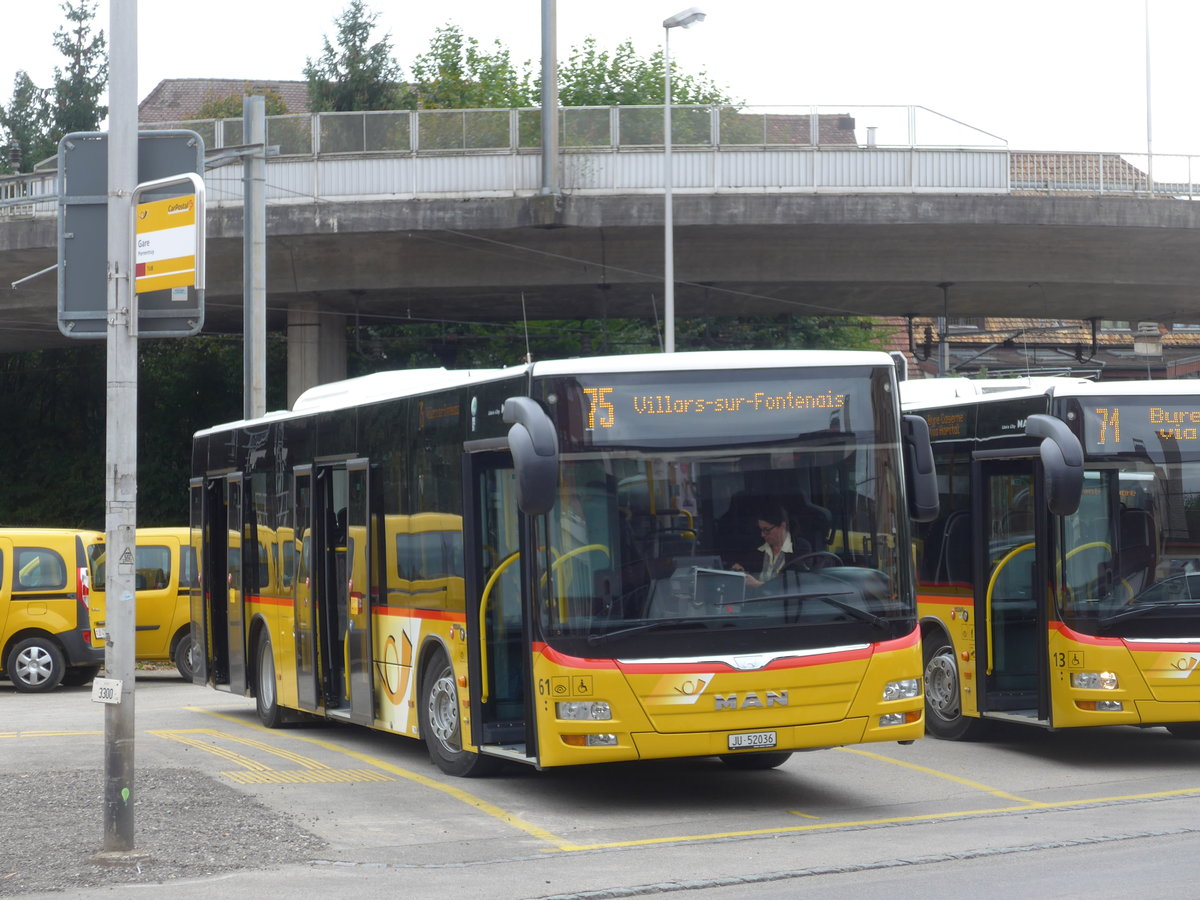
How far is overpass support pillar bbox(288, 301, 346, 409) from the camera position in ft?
116

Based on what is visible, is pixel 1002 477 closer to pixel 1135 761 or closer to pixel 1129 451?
pixel 1129 451

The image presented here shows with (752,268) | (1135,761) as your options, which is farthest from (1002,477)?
(752,268)

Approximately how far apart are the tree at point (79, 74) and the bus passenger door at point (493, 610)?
6671cm

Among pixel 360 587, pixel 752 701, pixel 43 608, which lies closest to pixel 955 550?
pixel 752 701

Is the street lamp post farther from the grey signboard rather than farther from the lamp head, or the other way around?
the grey signboard

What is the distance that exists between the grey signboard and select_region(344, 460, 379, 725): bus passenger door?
172 inches

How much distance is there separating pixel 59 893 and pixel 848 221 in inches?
957

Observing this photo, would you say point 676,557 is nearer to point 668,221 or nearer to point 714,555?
point 714,555

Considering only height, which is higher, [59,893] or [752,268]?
[752,268]

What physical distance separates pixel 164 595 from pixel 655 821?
558 inches

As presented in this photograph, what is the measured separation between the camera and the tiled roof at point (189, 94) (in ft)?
297

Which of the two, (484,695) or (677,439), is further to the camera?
(484,695)

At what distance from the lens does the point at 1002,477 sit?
12969 millimetres

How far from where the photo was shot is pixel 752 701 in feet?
32.6
